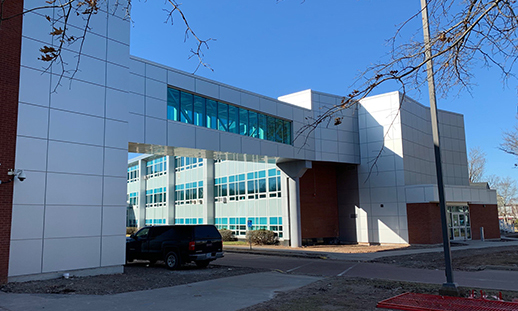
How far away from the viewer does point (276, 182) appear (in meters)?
32.8

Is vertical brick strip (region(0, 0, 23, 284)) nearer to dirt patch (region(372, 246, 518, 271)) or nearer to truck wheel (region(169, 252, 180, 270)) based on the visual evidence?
truck wheel (region(169, 252, 180, 270))

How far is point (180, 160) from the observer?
4691cm

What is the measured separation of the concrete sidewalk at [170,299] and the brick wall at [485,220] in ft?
92.7

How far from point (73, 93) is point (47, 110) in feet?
3.64

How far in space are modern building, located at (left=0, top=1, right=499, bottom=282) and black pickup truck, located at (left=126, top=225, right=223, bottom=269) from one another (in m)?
2.61

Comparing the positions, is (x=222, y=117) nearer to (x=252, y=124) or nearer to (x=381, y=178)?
(x=252, y=124)

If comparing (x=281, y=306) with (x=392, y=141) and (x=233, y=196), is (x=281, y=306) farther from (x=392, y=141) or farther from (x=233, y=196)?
(x=233, y=196)

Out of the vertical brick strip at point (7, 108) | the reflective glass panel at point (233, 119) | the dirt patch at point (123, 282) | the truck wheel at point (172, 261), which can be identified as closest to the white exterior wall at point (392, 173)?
the reflective glass panel at point (233, 119)

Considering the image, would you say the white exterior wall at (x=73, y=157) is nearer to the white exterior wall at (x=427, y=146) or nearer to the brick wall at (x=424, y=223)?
the brick wall at (x=424, y=223)

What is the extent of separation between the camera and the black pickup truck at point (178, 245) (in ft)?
55.6

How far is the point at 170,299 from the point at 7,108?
7.75 metres

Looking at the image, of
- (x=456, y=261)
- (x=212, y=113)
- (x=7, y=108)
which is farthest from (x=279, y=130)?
(x=7, y=108)

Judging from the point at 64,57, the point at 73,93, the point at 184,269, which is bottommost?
the point at 184,269

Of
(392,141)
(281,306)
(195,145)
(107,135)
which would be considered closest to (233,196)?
(392,141)
